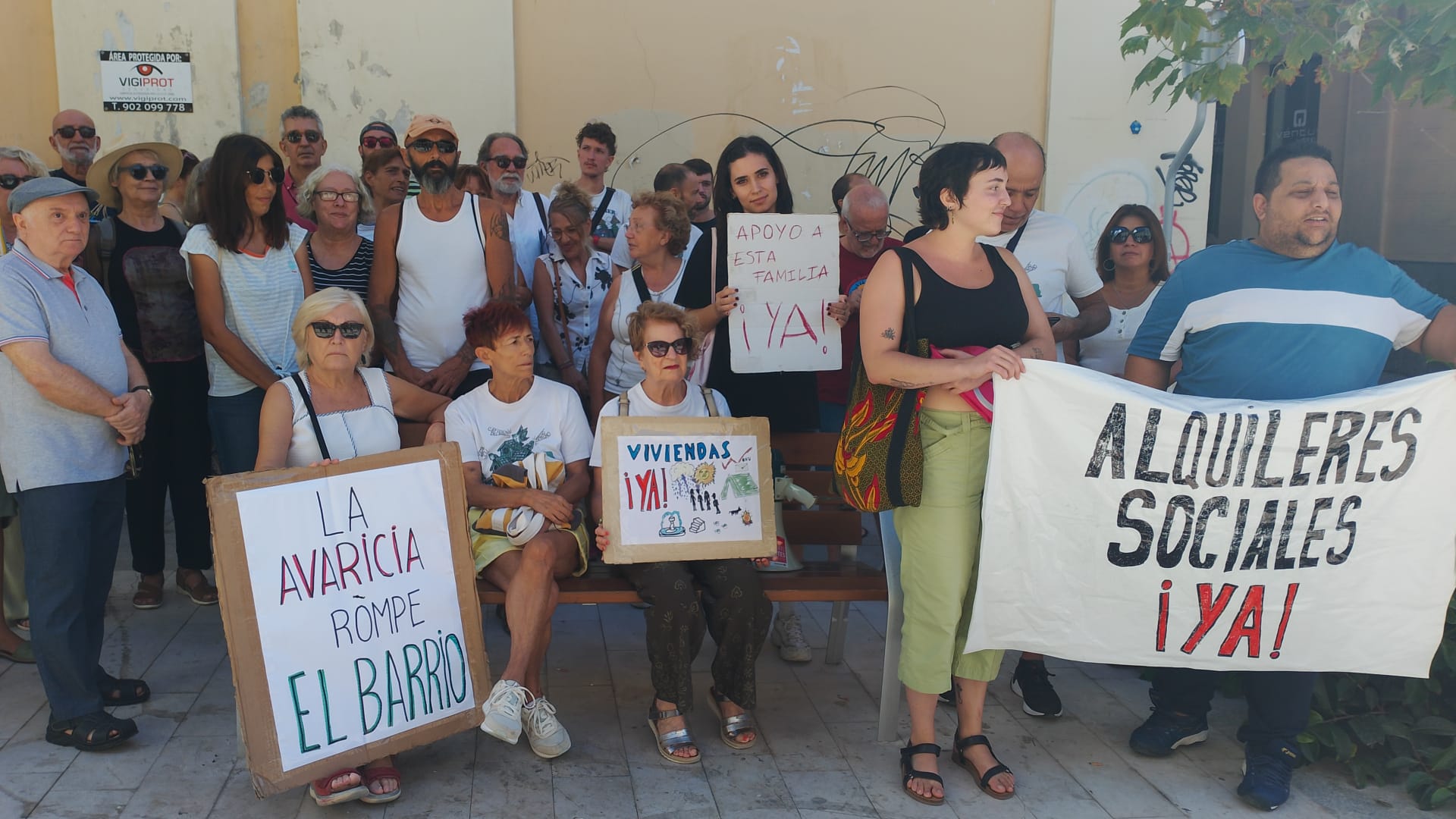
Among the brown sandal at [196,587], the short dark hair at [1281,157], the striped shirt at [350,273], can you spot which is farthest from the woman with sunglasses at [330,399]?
the short dark hair at [1281,157]

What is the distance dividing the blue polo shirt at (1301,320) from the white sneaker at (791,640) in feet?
6.37

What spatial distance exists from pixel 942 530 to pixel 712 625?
912 millimetres

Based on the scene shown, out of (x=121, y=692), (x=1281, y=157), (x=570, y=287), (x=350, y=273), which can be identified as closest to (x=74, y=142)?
(x=350, y=273)

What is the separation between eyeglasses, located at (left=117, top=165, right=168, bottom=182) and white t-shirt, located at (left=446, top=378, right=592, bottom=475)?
6.20 ft

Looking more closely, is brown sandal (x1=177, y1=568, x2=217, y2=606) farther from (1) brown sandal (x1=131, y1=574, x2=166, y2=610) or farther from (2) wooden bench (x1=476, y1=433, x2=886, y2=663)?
(2) wooden bench (x1=476, y1=433, x2=886, y2=663)

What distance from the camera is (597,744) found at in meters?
4.11

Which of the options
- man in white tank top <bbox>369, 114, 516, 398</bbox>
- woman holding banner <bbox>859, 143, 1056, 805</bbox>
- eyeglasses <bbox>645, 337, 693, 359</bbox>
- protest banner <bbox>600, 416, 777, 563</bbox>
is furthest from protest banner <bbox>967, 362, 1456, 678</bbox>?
man in white tank top <bbox>369, 114, 516, 398</bbox>

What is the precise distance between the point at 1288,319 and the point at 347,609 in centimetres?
318

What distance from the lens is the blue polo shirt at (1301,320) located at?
3.80 metres

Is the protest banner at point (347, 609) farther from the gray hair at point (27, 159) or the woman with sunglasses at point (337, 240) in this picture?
the gray hair at point (27, 159)

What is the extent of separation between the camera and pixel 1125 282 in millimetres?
5270

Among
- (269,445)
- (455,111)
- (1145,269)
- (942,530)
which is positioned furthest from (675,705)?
(455,111)

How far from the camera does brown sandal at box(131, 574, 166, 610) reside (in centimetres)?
535

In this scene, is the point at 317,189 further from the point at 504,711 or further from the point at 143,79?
the point at 143,79
